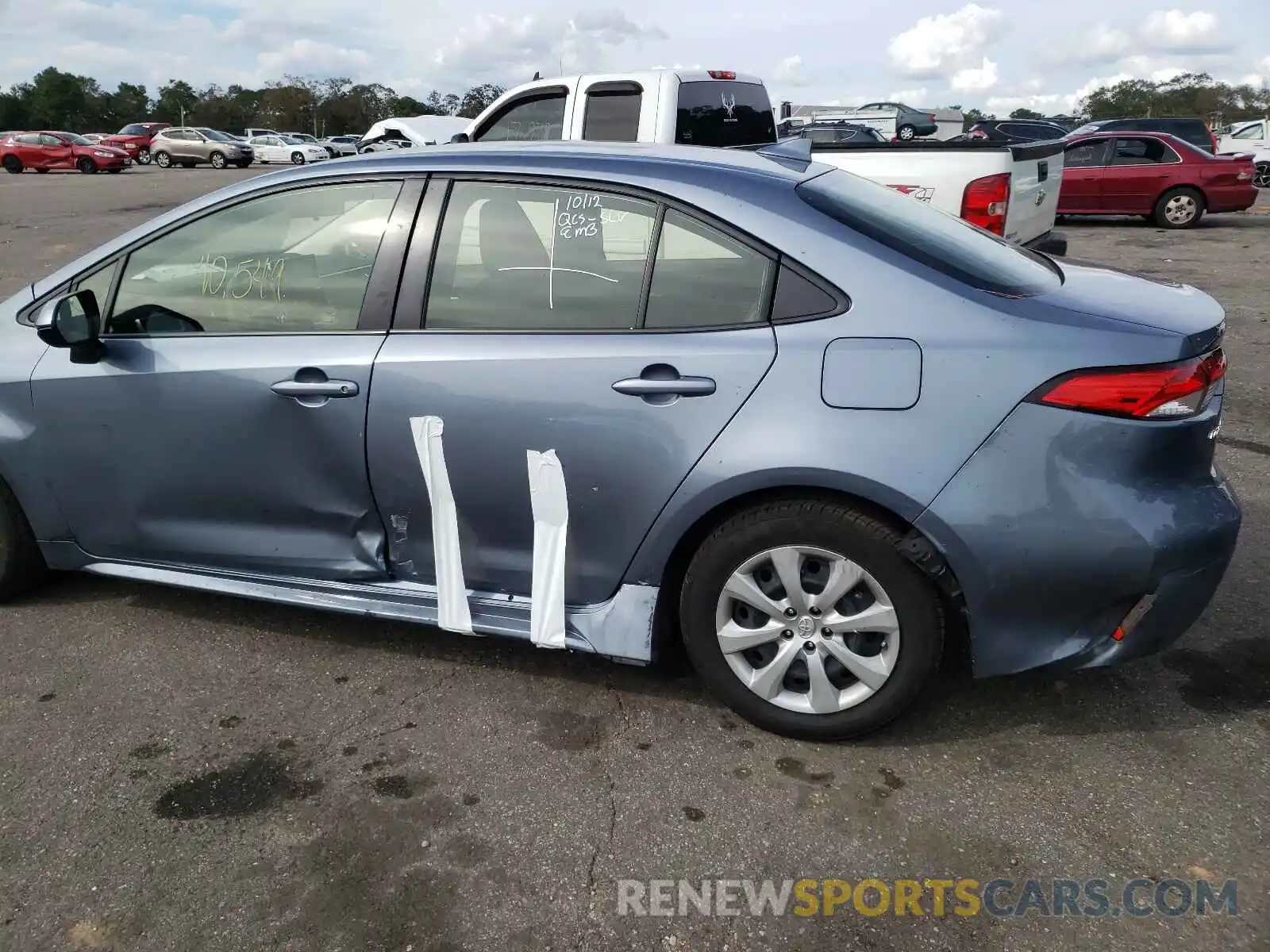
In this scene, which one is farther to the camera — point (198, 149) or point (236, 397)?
point (198, 149)

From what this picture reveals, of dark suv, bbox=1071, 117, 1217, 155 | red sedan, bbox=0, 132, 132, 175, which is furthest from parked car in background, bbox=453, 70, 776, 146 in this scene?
red sedan, bbox=0, 132, 132, 175

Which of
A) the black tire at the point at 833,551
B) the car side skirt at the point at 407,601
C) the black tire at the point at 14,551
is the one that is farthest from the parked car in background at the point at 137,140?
the black tire at the point at 833,551

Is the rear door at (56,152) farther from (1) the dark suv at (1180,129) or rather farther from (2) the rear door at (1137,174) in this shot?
(2) the rear door at (1137,174)

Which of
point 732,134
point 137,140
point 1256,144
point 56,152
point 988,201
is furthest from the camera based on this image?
point 137,140

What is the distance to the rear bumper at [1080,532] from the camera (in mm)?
2516

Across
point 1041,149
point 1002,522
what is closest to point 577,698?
point 1002,522

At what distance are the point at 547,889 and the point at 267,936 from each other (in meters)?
0.63

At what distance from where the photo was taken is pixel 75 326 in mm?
3324

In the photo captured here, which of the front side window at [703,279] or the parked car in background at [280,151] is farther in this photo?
the parked car in background at [280,151]

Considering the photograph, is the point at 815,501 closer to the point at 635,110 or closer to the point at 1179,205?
the point at 635,110

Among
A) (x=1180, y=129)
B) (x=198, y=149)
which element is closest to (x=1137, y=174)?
(x=1180, y=129)

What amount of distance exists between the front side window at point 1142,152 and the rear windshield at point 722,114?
34.0ft

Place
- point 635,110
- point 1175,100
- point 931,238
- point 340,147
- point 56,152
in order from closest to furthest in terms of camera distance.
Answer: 1. point 931,238
2. point 635,110
3. point 56,152
4. point 340,147
5. point 1175,100

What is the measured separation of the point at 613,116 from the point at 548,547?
533cm
